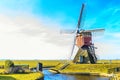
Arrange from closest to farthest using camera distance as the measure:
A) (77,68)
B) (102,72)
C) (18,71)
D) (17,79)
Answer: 1. (17,79)
2. (18,71)
3. (102,72)
4. (77,68)

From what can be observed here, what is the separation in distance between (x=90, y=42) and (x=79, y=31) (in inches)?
243

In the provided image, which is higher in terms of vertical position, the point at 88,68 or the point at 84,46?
the point at 84,46

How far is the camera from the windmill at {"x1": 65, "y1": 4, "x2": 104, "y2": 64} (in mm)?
88625

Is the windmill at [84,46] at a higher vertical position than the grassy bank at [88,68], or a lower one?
higher

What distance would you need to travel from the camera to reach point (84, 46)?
89062mm

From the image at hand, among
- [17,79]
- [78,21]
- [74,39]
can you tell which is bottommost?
[17,79]

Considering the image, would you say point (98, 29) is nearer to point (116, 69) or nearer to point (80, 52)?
point (80, 52)

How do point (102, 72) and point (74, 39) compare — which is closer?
point (102, 72)

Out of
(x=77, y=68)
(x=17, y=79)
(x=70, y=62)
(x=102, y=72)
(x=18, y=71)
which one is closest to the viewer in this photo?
(x=17, y=79)

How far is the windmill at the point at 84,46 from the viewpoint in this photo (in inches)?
3489

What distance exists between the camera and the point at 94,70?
83812 millimetres

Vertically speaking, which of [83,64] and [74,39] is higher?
[74,39]

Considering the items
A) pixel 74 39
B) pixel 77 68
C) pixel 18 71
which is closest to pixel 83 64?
pixel 77 68

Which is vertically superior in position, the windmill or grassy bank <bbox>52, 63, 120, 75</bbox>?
the windmill
